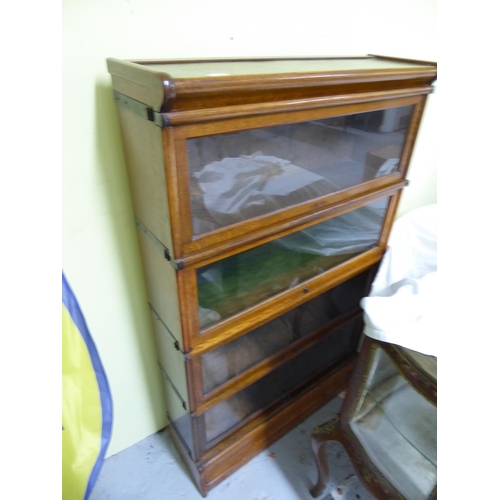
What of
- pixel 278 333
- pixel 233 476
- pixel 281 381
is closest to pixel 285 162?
pixel 278 333

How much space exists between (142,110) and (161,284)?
39cm

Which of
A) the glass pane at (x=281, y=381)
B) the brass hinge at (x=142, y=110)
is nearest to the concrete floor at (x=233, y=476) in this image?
the glass pane at (x=281, y=381)

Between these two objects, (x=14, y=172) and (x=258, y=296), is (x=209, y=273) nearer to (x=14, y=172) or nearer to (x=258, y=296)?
(x=258, y=296)

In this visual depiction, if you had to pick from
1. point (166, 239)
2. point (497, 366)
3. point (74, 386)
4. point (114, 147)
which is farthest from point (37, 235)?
point (497, 366)

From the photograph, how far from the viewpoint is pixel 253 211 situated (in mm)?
750

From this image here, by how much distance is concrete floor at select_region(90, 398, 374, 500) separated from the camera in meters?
1.12

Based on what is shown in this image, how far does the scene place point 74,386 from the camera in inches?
31.0

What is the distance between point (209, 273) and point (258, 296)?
0.51 ft

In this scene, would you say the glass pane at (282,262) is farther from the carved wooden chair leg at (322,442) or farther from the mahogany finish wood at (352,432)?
the carved wooden chair leg at (322,442)

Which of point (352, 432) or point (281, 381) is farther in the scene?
point (281, 381)

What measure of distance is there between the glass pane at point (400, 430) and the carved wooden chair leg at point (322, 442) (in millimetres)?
135

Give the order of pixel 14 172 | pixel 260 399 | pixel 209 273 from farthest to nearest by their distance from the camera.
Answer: pixel 260 399 → pixel 209 273 → pixel 14 172

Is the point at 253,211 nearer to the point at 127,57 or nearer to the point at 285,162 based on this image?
the point at 285,162

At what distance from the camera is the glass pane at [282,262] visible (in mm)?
844
